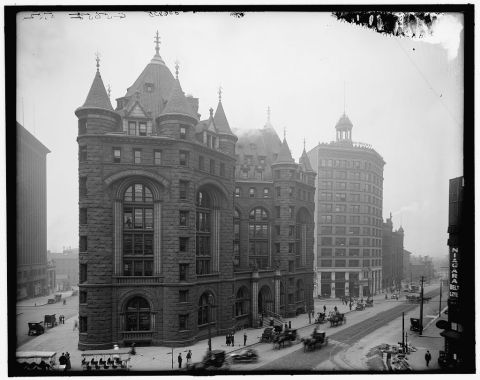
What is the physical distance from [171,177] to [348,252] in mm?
52613

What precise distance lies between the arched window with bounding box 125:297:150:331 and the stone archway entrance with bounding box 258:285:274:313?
1932 cm

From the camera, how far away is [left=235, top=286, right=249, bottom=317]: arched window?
153 ft

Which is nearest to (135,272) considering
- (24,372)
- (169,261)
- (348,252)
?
(169,261)

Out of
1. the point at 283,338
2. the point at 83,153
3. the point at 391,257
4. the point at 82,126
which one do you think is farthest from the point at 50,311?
the point at 391,257

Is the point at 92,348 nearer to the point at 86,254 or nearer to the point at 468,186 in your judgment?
the point at 86,254

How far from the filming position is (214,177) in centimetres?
4159

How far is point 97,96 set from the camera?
3484cm

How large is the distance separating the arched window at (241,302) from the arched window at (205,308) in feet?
19.8

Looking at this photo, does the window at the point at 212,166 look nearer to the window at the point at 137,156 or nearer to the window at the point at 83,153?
the window at the point at 137,156

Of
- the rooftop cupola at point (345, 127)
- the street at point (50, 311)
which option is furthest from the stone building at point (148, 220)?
the rooftop cupola at point (345, 127)

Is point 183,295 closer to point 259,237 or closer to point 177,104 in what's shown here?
point 259,237

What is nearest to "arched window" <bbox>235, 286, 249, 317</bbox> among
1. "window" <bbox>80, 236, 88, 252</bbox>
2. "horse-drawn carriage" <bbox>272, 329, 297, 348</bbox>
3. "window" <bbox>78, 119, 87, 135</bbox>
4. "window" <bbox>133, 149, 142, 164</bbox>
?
"horse-drawn carriage" <bbox>272, 329, 297, 348</bbox>

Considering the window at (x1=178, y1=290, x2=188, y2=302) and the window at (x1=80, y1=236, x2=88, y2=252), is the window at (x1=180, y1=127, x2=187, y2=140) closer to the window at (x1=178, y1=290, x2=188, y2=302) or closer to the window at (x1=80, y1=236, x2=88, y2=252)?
the window at (x1=80, y1=236, x2=88, y2=252)

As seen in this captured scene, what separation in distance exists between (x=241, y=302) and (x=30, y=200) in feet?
96.7
